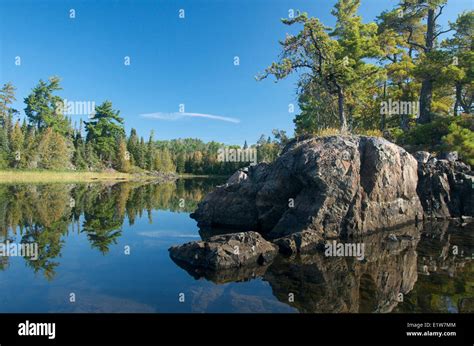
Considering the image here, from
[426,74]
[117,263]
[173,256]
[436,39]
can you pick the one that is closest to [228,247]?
[173,256]

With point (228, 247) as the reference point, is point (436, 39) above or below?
above

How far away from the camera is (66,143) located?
240 feet

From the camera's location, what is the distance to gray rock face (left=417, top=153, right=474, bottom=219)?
19500 mm

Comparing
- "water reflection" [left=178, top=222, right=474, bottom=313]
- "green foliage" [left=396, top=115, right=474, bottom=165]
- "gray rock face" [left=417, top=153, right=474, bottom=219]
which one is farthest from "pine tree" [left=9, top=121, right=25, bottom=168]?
"gray rock face" [left=417, top=153, right=474, bottom=219]

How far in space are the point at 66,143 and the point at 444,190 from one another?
76.4 m

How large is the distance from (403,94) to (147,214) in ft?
95.3

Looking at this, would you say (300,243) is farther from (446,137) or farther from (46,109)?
(46,109)

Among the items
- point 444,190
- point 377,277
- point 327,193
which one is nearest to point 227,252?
point 377,277

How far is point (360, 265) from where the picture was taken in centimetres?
1056

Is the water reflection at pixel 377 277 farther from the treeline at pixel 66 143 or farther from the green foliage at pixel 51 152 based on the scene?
the green foliage at pixel 51 152

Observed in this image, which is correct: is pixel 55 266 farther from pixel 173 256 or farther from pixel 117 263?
pixel 173 256

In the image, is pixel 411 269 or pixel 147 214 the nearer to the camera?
pixel 411 269

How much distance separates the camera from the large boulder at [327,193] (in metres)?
14.6

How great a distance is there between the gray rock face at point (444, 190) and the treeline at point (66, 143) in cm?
3342
